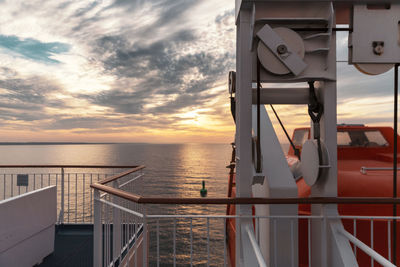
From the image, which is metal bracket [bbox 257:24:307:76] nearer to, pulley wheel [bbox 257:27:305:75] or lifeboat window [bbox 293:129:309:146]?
pulley wheel [bbox 257:27:305:75]

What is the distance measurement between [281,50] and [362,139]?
2777 mm

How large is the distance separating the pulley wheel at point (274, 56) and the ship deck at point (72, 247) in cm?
351

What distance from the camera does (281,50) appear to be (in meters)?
2.36

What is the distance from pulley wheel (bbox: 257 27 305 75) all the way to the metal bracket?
4cm

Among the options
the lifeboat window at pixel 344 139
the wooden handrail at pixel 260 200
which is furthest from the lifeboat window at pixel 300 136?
the wooden handrail at pixel 260 200

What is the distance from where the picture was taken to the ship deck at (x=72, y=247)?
370 cm

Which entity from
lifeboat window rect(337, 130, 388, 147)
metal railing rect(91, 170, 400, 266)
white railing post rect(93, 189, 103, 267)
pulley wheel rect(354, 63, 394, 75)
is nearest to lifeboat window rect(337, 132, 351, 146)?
lifeboat window rect(337, 130, 388, 147)

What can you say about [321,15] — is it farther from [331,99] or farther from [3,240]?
[3,240]

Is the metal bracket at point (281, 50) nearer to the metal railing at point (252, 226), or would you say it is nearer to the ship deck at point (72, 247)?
the metal railing at point (252, 226)

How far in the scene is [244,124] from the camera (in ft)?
8.37

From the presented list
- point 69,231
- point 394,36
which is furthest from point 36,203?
point 394,36

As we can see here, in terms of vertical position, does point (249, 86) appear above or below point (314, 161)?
above

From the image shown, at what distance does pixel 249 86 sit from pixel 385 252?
2283mm

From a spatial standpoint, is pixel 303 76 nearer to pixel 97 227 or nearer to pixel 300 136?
pixel 97 227
